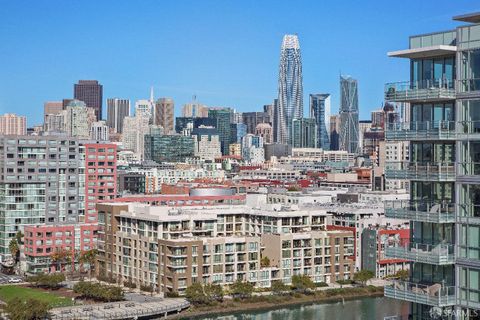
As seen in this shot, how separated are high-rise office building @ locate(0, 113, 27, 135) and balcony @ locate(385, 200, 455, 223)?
141209 mm

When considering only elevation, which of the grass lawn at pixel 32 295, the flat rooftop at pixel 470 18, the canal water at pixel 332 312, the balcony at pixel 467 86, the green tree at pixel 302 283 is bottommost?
the canal water at pixel 332 312

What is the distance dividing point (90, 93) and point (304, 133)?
4687 centimetres

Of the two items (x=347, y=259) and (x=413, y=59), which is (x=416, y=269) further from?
(x=347, y=259)

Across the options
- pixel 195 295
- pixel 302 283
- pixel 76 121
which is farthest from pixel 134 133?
pixel 195 295

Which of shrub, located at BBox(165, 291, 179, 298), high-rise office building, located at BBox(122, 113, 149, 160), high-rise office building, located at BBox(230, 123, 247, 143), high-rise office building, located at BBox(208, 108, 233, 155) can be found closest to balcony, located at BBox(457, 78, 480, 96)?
shrub, located at BBox(165, 291, 179, 298)

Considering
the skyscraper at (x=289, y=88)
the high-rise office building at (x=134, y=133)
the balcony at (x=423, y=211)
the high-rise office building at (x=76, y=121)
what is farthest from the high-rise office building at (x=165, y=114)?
the balcony at (x=423, y=211)

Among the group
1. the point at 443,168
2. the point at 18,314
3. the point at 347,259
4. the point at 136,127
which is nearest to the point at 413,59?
the point at 443,168

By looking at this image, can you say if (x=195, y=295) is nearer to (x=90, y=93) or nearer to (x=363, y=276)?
(x=363, y=276)

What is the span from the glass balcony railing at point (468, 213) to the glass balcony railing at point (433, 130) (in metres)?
0.71

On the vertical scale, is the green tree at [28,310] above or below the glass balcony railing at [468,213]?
below

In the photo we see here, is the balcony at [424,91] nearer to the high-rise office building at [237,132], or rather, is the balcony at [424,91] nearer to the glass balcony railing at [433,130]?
the glass balcony railing at [433,130]

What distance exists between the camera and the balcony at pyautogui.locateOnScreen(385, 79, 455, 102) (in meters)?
9.19

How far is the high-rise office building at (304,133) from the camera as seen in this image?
19188cm

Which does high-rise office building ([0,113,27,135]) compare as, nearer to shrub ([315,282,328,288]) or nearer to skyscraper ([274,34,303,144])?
skyscraper ([274,34,303,144])
